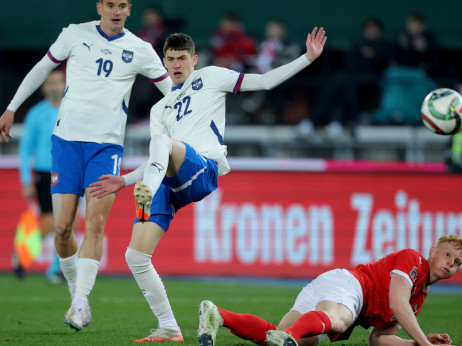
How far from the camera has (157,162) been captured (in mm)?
5855

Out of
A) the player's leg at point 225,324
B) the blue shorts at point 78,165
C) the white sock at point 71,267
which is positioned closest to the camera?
the player's leg at point 225,324

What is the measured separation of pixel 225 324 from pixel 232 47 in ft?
32.7

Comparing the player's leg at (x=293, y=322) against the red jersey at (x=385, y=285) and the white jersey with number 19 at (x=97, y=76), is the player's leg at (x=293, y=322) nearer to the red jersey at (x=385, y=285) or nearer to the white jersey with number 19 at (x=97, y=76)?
the red jersey at (x=385, y=285)

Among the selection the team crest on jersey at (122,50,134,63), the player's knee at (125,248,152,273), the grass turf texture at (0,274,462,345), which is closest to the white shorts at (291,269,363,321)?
the grass turf texture at (0,274,462,345)

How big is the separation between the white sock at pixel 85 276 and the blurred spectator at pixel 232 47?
8.31 m

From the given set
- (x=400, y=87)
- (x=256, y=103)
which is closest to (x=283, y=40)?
(x=256, y=103)

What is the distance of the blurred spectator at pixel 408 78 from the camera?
14.5m

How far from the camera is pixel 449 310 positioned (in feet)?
30.4

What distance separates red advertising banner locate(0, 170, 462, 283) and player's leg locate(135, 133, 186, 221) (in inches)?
250

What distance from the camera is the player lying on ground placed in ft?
18.3

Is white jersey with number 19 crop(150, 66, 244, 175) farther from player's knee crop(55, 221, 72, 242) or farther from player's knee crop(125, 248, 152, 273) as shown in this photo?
player's knee crop(55, 221, 72, 242)

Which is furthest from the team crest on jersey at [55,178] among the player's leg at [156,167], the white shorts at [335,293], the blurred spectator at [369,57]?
the blurred spectator at [369,57]

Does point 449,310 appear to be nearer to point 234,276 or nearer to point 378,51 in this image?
point 234,276

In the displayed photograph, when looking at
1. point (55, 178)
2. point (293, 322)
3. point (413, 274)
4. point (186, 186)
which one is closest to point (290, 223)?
point (55, 178)
